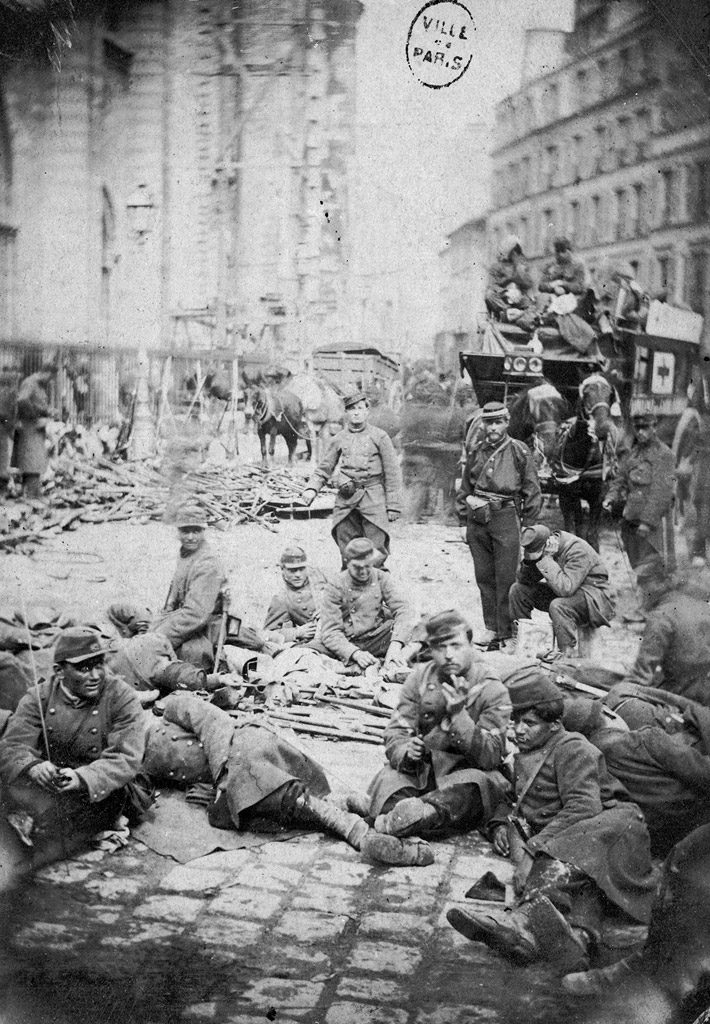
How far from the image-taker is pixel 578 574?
4.62m

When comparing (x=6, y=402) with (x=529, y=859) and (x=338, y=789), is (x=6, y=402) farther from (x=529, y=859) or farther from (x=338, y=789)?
(x=529, y=859)

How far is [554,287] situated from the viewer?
4531 millimetres

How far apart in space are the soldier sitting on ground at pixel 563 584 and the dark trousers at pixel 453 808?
0.73 m

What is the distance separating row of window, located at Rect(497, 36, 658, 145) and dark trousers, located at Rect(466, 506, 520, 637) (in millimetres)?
1629

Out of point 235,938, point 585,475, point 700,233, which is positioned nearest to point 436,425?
point 585,475

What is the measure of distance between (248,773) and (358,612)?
81 cm

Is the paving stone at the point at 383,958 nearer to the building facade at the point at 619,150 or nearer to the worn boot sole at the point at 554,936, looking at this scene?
the worn boot sole at the point at 554,936

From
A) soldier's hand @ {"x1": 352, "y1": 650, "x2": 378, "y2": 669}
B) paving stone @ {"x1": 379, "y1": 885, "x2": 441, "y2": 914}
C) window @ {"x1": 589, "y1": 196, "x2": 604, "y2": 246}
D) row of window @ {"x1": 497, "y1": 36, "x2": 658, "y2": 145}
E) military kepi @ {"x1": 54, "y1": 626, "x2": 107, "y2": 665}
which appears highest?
row of window @ {"x1": 497, "y1": 36, "x2": 658, "y2": 145}

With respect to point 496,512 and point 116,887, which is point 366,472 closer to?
point 496,512

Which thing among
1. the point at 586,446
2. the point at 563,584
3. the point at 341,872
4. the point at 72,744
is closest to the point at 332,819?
the point at 341,872

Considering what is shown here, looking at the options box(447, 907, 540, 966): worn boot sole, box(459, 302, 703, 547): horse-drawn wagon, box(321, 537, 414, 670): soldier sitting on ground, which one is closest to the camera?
box(447, 907, 540, 966): worn boot sole

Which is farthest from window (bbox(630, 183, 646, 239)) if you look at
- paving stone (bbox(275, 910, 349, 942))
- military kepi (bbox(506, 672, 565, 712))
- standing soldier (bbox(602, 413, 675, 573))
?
paving stone (bbox(275, 910, 349, 942))

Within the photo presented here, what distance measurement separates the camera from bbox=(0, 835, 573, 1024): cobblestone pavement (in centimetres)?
434

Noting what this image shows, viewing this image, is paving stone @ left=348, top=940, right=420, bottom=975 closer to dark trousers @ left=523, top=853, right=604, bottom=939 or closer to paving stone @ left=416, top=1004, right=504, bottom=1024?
paving stone @ left=416, top=1004, right=504, bottom=1024
